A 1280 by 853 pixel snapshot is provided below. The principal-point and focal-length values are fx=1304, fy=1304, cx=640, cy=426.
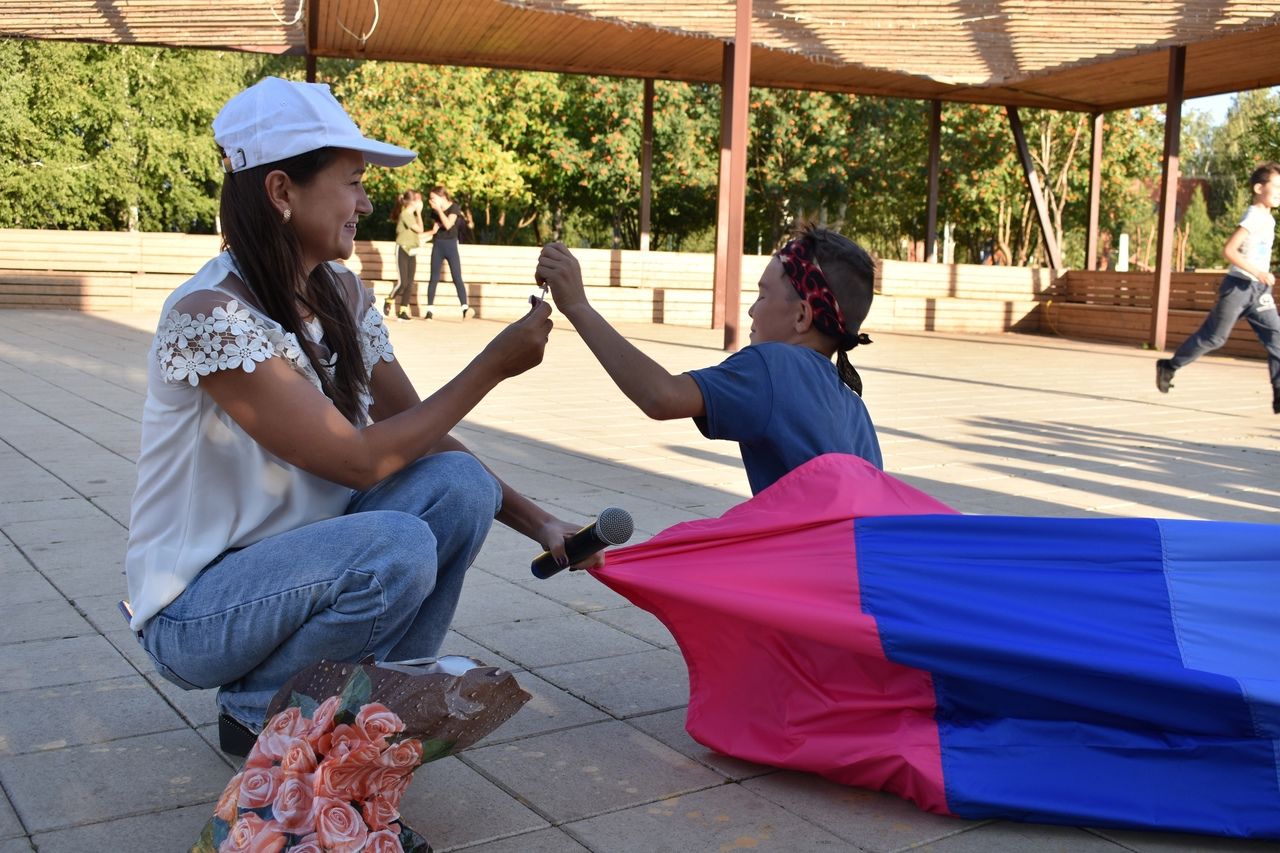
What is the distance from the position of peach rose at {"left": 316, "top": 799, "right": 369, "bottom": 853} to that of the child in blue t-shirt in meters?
1.08

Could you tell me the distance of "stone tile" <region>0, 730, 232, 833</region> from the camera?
→ 261 centimetres

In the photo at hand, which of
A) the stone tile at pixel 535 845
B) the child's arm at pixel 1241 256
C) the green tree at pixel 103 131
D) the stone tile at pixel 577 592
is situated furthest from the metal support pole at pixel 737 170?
the green tree at pixel 103 131

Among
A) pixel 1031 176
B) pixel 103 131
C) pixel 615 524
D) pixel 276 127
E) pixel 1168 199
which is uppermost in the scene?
pixel 103 131

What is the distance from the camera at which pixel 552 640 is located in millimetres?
3875

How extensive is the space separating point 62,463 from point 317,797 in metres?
5.10

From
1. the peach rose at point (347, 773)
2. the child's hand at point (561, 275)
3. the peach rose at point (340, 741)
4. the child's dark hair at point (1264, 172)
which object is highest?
the child's dark hair at point (1264, 172)

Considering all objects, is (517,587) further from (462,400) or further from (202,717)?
(462,400)

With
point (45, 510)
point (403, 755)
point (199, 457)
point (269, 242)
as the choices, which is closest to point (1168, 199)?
point (45, 510)

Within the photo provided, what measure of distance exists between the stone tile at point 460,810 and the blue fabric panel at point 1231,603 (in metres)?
1.37

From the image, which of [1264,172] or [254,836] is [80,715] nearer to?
[254,836]

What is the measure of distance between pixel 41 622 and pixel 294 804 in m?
2.16

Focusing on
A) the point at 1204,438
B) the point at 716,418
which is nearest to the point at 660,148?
the point at 1204,438

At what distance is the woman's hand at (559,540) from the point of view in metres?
2.86

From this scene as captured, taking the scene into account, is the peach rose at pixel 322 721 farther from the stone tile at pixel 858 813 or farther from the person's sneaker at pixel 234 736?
the stone tile at pixel 858 813
